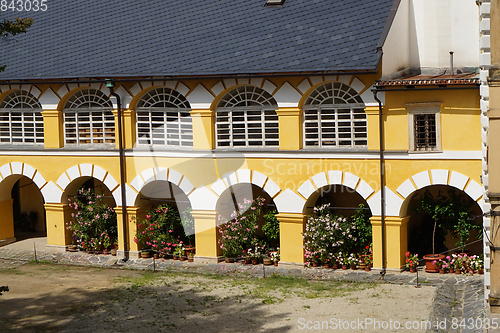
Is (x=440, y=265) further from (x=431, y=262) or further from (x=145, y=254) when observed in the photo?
(x=145, y=254)

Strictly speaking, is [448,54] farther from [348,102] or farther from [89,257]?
[89,257]

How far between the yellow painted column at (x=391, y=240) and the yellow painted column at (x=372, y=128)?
2007mm

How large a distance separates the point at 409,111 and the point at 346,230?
12.4ft

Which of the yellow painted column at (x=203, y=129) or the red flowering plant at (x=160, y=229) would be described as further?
the red flowering plant at (x=160, y=229)

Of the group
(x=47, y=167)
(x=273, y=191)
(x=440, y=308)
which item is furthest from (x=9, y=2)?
(x=440, y=308)

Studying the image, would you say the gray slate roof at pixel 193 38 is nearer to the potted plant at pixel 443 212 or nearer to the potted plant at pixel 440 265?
the potted plant at pixel 443 212

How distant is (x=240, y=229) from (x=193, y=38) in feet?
20.2

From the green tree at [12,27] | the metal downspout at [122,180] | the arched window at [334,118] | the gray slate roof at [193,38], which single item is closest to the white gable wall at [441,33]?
the gray slate roof at [193,38]

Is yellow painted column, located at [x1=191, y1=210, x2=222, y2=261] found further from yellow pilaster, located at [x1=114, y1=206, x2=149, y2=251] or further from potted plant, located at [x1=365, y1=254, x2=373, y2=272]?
potted plant, located at [x1=365, y1=254, x2=373, y2=272]

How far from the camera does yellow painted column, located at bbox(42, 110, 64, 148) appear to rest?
22.6 metres

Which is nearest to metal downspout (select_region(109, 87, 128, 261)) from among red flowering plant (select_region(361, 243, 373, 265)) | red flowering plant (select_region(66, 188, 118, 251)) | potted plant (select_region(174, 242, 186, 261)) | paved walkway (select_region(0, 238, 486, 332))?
paved walkway (select_region(0, 238, 486, 332))

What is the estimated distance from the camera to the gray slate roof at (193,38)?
1964 centimetres

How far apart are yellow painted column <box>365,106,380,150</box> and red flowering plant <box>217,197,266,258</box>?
13.0 ft

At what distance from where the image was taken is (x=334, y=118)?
65.3 ft
